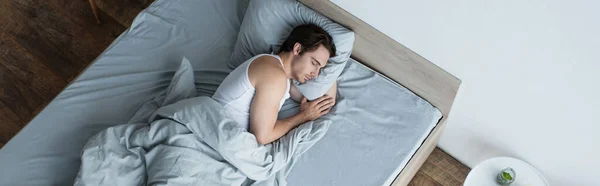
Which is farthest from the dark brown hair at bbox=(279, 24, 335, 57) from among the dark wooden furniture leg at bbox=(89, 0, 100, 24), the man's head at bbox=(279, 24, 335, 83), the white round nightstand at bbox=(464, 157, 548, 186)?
the dark wooden furniture leg at bbox=(89, 0, 100, 24)

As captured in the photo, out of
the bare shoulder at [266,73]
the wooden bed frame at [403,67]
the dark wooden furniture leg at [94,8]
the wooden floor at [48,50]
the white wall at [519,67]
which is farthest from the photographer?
the dark wooden furniture leg at [94,8]

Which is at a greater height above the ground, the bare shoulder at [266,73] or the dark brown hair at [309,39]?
the dark brown hair at [309,39]

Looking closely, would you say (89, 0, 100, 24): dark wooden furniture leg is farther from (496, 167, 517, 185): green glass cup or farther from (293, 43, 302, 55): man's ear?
(496, 167, 517, 185): green glass cup

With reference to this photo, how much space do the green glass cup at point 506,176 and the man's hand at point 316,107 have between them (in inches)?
21.0

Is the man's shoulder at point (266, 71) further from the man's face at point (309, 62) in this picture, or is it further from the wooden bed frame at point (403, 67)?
the wooden bed frame at point (403, 67)

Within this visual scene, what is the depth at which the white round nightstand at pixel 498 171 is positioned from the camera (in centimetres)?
189

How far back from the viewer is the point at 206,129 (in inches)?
68.6

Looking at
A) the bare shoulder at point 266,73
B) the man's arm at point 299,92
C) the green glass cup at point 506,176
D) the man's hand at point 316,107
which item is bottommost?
the green glass cup at point 506,176

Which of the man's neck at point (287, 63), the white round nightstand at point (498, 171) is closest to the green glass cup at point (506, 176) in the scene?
the white round nightstand at point (498, 171)

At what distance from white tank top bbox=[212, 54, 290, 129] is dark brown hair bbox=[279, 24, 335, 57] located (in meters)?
0.06

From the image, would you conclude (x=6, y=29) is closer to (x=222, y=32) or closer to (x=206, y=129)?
(x=222, y=32)

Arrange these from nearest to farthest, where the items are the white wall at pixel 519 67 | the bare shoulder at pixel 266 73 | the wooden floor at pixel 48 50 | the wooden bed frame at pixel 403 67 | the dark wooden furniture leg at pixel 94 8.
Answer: the white wall at pixel 519 67 → the bare shoulder at pixel 266 73 → the wooden bed frame at pixel 403 67 → the wooden floor at pixel 48 50 → the dark wooden furniture leg at pixel 94 8

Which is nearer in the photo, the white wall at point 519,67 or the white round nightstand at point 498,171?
the white wall at point 519,67

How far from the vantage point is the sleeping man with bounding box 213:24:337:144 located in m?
1.80
